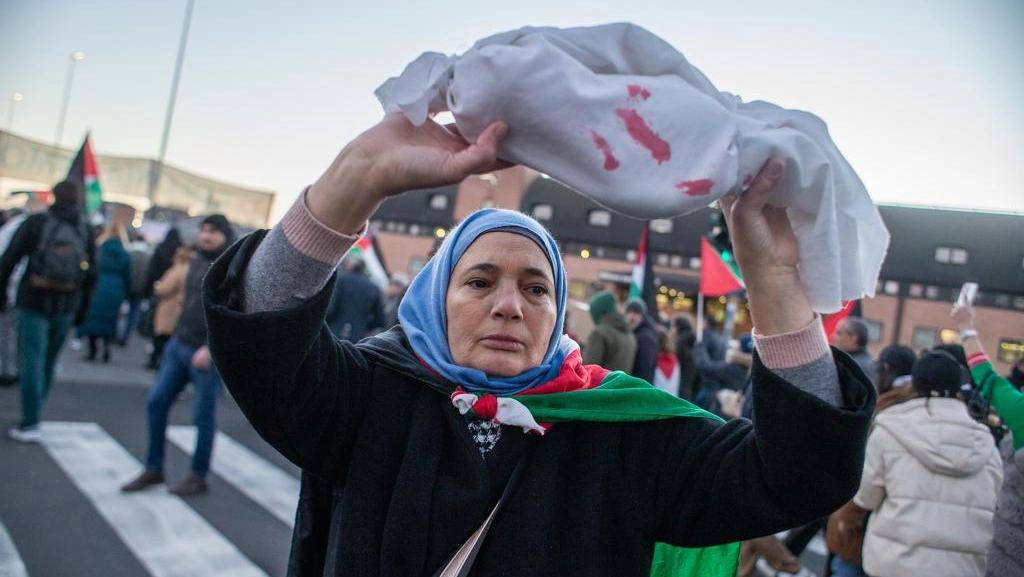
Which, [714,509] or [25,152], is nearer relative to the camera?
[714,509]

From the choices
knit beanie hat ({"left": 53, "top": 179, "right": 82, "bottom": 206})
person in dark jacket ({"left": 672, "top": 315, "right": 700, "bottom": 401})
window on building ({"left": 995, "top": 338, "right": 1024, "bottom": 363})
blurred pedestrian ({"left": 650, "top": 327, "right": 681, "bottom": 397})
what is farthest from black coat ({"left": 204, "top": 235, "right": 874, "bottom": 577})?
window on building ({"left": 995, "top": 338, "right": 1024, "bottom": 363})

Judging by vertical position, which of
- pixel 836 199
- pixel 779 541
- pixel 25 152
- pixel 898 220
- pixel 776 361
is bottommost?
pixel 779 541

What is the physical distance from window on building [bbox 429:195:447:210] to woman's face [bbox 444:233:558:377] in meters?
42.6

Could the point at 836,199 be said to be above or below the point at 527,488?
above

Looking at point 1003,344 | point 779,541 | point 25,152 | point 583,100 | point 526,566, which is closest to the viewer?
point 583,100

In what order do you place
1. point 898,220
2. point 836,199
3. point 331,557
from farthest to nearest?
point 898,220, point 331,557, point 836,199

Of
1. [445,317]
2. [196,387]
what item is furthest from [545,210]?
[445,317]

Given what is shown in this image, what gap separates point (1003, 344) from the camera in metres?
33.4

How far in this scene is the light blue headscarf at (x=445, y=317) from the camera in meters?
1.77

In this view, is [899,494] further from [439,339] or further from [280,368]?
[280,368]

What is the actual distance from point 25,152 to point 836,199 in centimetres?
2053

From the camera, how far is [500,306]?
176cm

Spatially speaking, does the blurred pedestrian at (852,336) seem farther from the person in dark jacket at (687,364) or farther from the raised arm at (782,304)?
the raised arm at (782,304)

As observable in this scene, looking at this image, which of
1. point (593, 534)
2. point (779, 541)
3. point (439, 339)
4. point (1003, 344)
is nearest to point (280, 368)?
point (439, 339)
